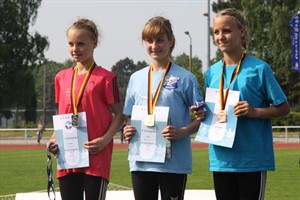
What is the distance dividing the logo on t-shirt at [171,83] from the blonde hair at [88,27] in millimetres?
589

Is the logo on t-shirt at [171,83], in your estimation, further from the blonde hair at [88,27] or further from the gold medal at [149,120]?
the blonde hair at [88,27]

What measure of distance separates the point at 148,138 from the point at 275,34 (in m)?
43.7

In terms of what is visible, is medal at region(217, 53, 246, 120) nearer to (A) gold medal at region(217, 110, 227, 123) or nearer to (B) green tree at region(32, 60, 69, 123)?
(A) gold medal at region(217, 110, 227, 123)

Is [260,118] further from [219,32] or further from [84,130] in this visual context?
[84,130]

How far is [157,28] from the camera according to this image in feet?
14.7

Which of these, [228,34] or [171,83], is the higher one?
[228,34]

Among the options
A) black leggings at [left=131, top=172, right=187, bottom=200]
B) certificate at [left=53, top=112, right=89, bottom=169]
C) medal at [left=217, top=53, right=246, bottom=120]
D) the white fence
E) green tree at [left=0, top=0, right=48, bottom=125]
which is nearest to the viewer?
medal at [left=217, top=53, right=246, bottom=120]

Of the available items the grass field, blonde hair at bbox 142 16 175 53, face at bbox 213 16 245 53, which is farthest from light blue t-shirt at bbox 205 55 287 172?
the grass field

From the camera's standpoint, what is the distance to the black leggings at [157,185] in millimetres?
4441

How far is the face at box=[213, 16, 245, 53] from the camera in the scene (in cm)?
428

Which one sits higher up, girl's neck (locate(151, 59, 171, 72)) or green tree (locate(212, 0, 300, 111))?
→ green tree (locate(212, 0, 300, 111))

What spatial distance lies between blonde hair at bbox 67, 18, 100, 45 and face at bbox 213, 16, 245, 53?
86 cm

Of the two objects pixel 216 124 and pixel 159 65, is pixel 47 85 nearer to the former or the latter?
pixel 159 65

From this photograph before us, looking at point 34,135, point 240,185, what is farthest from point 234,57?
point 34,135
